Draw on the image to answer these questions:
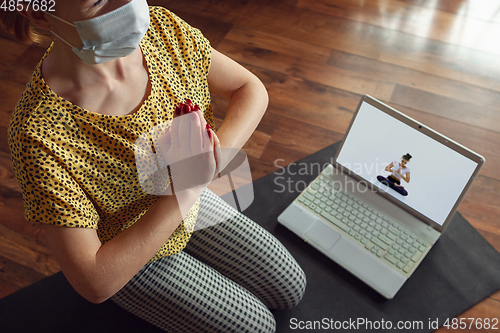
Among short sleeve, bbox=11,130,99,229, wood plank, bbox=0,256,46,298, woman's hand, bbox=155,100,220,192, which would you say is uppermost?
woman's hand, bbox=155,100,220,192

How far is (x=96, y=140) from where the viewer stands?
826 millimetres

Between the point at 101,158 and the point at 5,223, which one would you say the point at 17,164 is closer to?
the point at 101,158

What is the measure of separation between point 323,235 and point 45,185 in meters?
0.88

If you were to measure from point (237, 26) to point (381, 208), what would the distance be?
1.35 metres

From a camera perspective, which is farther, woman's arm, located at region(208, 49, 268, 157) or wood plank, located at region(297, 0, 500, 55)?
wood plank, located at region(297, 0, 500, 55)

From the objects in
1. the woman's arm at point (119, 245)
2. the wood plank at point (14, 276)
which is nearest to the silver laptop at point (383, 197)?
the woman's arm at point (119, 245)

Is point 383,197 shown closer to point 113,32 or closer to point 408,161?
point 408,161

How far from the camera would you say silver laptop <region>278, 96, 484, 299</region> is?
1183 millimetres

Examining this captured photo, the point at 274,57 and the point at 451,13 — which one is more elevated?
the point at 451,13

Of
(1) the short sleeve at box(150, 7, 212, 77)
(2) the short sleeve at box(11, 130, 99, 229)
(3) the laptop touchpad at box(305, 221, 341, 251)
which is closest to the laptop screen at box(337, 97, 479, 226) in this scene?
(3) the laptop touchpad at box(305, 221, 341, 251)

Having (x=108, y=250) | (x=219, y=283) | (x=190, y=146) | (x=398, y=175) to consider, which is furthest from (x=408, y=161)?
(x=108, y=250)

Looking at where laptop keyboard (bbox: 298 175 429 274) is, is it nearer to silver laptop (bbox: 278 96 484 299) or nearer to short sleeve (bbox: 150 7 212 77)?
silver laptop (bbox: 278 96 484 299)

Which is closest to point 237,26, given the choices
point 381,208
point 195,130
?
point 381,208

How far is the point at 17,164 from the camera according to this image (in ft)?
2.54
